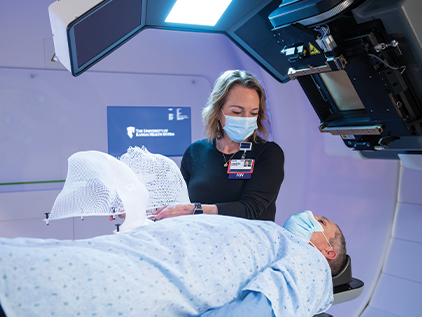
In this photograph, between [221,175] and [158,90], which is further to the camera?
[158,90]

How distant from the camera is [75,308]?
1034mm

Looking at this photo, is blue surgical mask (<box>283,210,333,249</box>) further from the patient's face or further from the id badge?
the id badge

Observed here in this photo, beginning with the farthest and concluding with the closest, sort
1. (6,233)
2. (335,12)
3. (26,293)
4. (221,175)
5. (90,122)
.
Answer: (90,122), (6,233), (221,175), (335,12), (26,293)

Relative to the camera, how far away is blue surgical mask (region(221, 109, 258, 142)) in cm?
210

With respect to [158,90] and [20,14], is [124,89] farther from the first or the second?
[20,14]

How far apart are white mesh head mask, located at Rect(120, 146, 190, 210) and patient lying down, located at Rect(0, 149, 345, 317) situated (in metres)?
0.27

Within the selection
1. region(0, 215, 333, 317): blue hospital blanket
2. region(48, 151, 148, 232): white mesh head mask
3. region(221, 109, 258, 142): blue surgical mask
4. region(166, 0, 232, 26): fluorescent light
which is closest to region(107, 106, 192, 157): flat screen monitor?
region(221, 109, 258, 142): blue surgical mask

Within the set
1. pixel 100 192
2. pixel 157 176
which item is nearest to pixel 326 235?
pixel 157 176

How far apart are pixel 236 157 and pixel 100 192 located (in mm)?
825

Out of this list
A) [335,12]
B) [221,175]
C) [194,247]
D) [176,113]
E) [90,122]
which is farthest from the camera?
[176,113]

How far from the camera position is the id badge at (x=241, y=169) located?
6.63 ft

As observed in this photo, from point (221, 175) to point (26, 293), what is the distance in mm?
1231

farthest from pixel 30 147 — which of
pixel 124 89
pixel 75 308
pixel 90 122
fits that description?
pixel 75 308

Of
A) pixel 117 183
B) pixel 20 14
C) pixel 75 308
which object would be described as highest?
pixel 20 14
